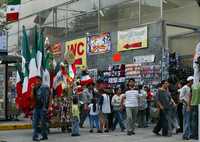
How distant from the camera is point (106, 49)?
26.5 meters

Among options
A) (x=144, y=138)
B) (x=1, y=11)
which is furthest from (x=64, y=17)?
(x=144, y=138)

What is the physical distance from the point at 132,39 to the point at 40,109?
31.0 feet

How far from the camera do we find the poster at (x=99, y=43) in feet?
86.9

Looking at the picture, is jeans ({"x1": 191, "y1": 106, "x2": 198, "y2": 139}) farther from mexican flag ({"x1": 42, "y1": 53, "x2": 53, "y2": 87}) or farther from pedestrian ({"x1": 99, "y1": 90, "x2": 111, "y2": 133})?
mexican flag ({"x1": 42, "y1": 53, "x2": 53, "y2": 87})

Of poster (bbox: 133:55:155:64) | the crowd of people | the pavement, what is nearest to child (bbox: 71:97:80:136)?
the crowd of people

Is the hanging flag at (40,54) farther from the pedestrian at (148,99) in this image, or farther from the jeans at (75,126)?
the pedestrian at (148,99)

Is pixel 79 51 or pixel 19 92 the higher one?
pixel 79 51

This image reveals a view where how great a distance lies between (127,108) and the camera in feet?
57.8

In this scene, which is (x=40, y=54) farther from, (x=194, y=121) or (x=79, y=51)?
(x=79, y=51)

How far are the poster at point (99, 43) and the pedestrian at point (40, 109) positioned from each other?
10270 millimetres

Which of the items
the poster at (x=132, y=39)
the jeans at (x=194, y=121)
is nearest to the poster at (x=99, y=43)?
the poster at (x=132, y=39)

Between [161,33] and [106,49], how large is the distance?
164 inches

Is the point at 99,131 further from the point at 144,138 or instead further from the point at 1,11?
the point at 1,11

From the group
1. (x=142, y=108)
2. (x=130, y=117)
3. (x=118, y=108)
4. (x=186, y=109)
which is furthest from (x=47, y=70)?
(x=186, y=109)
